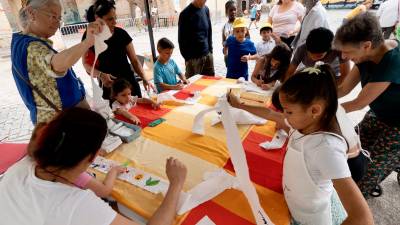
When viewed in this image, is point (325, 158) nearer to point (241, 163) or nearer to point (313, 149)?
point (313, 149)

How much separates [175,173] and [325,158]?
1.98ft

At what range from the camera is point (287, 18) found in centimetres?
329

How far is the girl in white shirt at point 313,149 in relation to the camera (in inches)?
31.3

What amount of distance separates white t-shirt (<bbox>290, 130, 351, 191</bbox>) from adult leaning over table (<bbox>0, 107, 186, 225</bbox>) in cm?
69

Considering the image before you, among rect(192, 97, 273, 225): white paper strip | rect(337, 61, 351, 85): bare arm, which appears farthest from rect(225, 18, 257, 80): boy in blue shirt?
rect(192, 97, 273, 225): white paper strip

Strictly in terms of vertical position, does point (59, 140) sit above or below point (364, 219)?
above

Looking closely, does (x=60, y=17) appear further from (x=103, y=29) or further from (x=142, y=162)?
(x=142, y=162)

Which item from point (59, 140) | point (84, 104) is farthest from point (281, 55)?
point (59, 140)

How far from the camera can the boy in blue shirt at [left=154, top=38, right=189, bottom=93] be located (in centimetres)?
242

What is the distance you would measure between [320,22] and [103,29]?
7.89 feet

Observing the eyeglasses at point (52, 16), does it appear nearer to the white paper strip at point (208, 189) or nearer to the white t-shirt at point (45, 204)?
the white t-shirt at point (45, 204)

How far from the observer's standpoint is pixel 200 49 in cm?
306

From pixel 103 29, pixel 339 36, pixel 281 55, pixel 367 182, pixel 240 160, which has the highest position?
pixel 103 29

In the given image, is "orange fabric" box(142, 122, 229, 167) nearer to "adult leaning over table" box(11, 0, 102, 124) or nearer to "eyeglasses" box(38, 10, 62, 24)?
"adult leaning over table" box(11, 0, 102, 124)
